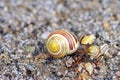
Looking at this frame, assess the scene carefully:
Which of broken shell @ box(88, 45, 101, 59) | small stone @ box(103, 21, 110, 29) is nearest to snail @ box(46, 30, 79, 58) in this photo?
broken shell @ box(88, 45, 101, 59)

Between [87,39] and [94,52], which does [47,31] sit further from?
[94,52]

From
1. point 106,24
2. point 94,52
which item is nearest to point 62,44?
point 94,52

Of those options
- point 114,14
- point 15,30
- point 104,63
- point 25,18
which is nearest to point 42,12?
point 25,18

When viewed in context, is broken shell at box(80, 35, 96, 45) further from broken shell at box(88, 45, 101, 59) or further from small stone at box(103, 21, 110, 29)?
small stone at box(103, 21, 110, 29)

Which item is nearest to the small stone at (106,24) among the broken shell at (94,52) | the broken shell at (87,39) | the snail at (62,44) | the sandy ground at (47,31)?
the sandy ground at (47,31)

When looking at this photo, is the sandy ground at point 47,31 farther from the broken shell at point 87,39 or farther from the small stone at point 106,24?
the broken shell at point 87,39

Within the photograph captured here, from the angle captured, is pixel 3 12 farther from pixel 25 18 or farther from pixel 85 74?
pixel 85 74
